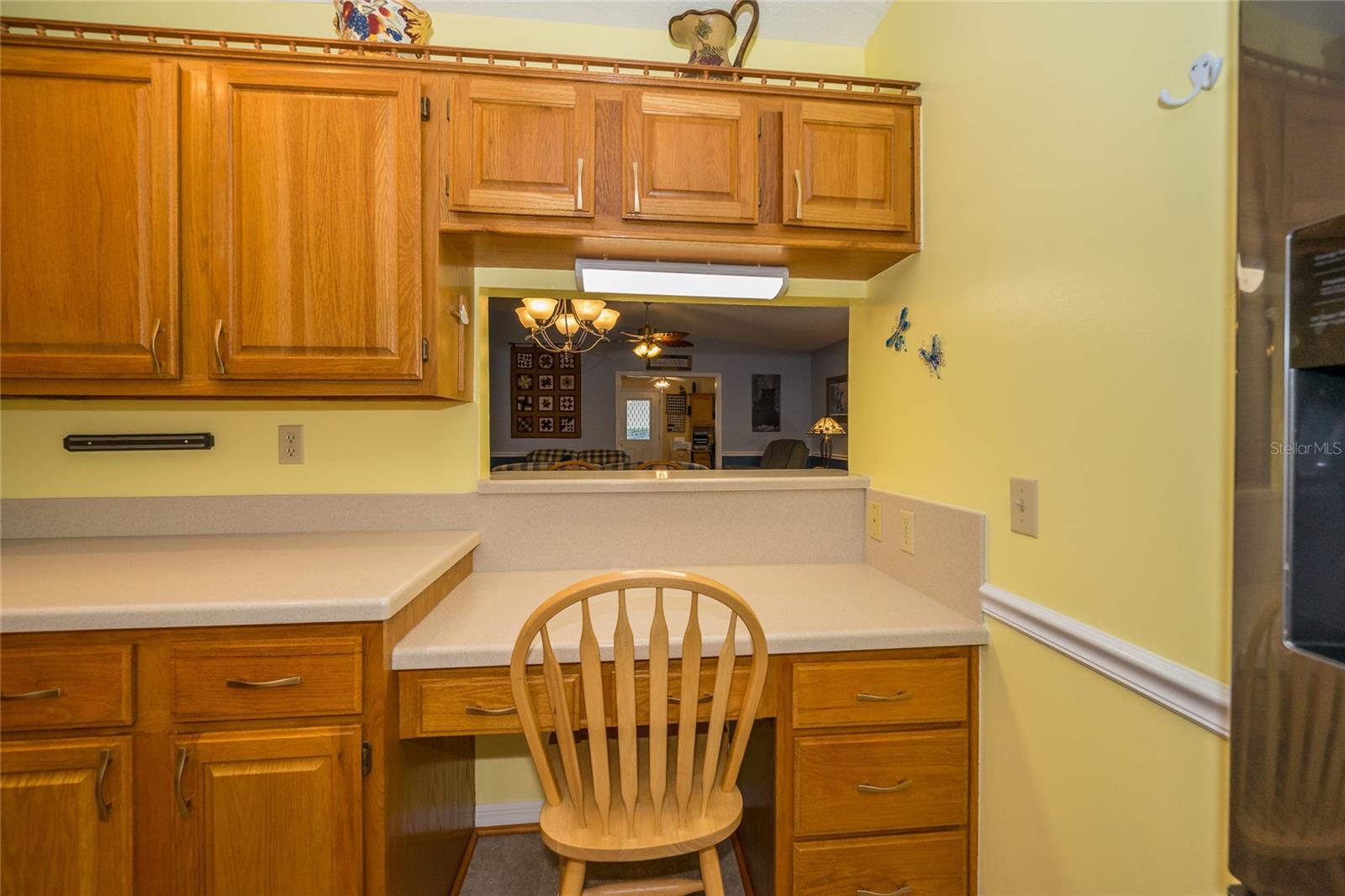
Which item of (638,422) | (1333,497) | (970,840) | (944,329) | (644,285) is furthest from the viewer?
(638,422)

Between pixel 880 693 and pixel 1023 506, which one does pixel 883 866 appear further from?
pixel 1023 506

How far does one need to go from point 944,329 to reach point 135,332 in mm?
1911

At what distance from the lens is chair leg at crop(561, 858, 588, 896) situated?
112 centimetres

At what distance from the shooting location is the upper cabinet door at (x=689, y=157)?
4.92ft

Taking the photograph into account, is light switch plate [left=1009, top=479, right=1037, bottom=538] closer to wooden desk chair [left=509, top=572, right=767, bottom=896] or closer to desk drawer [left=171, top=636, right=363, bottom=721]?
wooden desk chair [left=509, top=572, right=767, bottom=896]

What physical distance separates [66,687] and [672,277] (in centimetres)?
152

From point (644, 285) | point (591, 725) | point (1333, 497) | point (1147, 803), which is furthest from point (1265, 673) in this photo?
point (644, 285)

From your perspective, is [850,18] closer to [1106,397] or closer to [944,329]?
[944,329]

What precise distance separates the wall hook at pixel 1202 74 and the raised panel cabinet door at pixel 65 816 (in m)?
2.01

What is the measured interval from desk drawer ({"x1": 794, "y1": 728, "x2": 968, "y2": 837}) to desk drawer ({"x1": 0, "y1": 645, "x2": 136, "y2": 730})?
51.4 inches

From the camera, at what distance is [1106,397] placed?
98cm

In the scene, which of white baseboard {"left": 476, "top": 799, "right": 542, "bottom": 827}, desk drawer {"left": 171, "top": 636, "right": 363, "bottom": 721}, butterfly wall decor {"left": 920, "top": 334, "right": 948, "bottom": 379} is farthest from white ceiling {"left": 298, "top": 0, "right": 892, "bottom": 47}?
white baseboard {"left": 476, "top": 799, "right": 542, "bottom": 827}

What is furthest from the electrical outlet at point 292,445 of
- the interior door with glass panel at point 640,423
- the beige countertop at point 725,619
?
the interior door with glass panel at point 640,423

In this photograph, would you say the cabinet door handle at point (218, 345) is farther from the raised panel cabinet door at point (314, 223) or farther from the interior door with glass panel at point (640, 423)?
the interior door with glass panel at point (640, 423)
